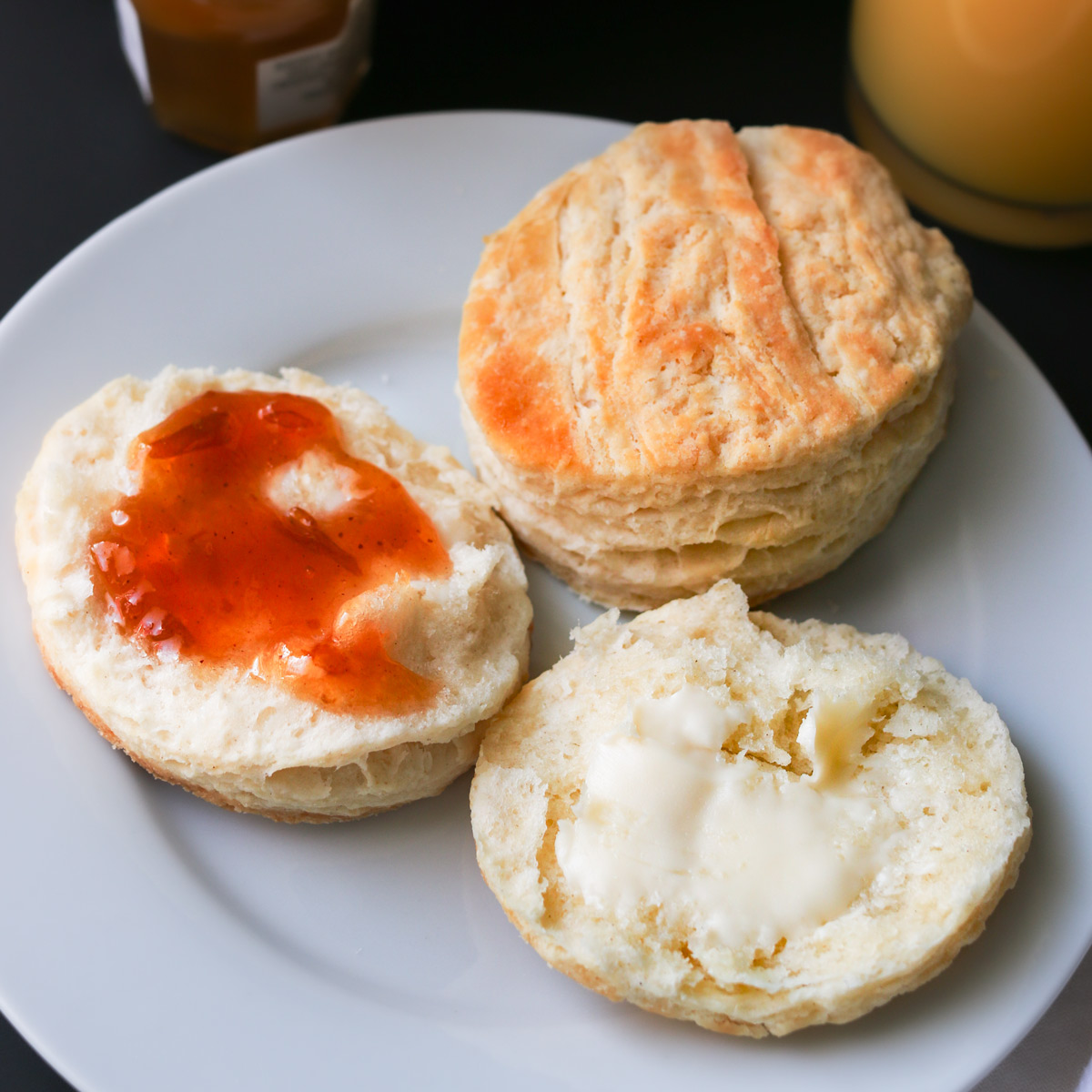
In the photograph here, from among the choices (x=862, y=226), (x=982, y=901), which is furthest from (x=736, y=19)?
(x=982, y=901)

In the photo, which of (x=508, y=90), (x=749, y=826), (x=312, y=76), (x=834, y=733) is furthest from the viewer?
(x=508, y=90)

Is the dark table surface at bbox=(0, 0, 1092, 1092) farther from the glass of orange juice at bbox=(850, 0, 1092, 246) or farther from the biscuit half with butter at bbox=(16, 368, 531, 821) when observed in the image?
the biscuit half with butter at bbox=(16, 368, 531, 821)

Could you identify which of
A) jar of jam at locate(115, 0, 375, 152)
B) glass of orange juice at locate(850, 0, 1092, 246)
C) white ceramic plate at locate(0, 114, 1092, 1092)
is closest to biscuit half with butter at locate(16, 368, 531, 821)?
white ceramic plate at locate(0, 114, 1092, 1092)

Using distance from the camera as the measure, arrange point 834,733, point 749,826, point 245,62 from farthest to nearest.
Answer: point 245,62 < point 834,733 < point 749,826

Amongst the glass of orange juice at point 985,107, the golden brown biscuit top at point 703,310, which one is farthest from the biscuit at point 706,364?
the glass of orange juice at point 985,107

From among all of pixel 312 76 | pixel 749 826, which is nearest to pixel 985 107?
pixel 312 76

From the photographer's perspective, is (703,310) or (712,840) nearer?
(712,840)

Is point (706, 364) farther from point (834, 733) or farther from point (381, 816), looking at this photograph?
point (381, 816)
